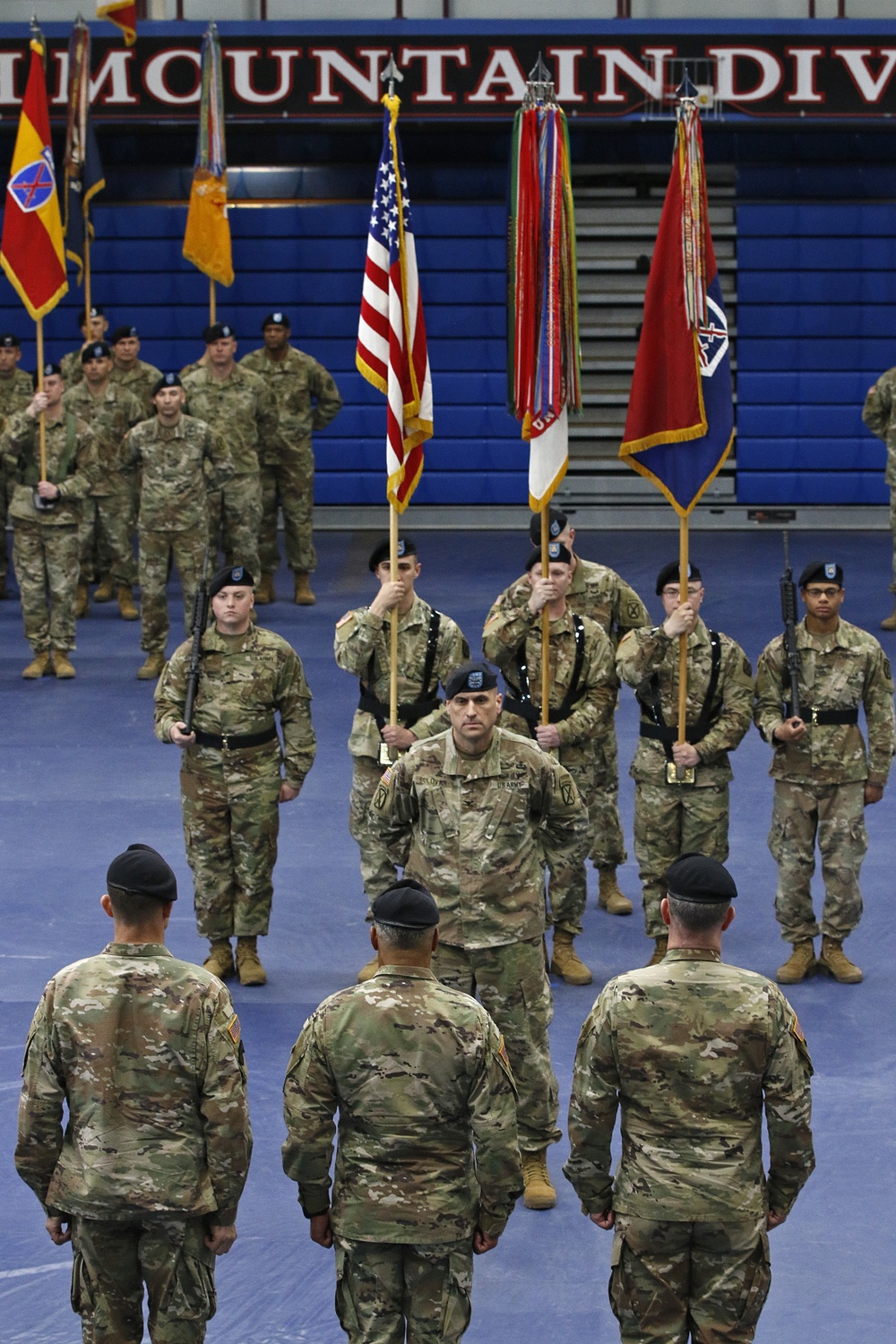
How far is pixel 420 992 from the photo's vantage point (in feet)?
14.6

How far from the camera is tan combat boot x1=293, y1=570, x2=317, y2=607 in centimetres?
1491

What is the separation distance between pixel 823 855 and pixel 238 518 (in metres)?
7.16

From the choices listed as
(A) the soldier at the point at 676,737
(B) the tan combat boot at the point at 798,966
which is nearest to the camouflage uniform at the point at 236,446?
(A) the soldier at the point at 676,737

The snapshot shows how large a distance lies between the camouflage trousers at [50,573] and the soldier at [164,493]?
1.72 feet

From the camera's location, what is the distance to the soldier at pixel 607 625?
28.4ft

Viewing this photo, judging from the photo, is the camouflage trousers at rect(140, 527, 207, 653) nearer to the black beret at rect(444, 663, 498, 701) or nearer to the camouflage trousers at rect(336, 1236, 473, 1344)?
the black beret at rect(444, 663, 498, 701)

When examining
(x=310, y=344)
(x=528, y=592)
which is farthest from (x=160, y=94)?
(x=528, y=592)

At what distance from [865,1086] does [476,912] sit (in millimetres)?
1915

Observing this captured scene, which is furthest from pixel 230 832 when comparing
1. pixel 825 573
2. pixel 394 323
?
pixel 825 573

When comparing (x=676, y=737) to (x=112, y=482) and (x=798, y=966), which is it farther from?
(x=112, y=482)

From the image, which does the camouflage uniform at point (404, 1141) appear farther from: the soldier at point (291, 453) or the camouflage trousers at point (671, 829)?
the soldier at point (291, 453)

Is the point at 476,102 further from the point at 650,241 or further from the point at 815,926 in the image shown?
the point at 815,926

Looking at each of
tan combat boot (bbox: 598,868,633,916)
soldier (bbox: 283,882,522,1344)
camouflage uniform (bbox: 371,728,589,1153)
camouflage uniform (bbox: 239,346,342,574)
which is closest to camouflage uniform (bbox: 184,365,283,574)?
camouflage uniform (bbox: 239,346,342,574)

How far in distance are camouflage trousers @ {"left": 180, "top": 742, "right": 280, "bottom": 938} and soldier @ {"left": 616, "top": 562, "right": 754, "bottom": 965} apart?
161 centimetres
